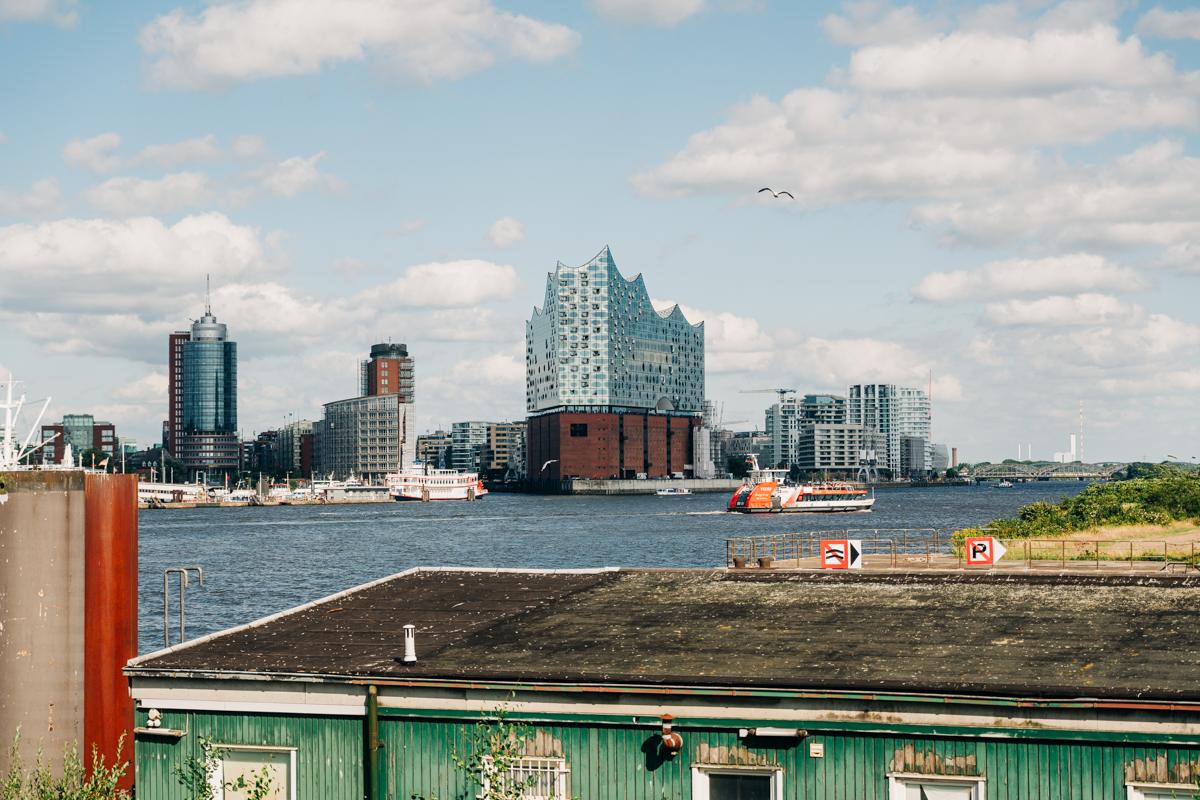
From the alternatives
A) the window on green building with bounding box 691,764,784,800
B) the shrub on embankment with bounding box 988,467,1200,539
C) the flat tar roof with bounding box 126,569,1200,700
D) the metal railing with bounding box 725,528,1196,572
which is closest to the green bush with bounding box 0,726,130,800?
the flat tar roof with bounding box 126,569,1200,700

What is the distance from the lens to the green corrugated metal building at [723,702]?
50.4 ft

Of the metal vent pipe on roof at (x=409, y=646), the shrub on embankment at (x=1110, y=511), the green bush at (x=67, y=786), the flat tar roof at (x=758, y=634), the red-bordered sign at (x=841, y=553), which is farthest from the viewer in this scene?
the shrub on embankment at (x=1110, y=511)

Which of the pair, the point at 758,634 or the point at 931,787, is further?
the point at 758,634

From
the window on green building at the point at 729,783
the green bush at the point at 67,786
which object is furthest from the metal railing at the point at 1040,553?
the green bush at the point at 67,786

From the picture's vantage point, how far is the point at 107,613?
23.0m

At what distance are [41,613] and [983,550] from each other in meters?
25.3

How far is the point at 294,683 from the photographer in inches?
704

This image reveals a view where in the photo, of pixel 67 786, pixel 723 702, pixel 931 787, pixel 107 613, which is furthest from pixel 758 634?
pixel 107 613

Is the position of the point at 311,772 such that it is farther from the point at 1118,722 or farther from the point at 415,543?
the point at 415,543

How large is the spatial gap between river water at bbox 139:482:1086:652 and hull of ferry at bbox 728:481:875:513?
3823 mm

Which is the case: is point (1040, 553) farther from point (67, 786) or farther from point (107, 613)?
point (67, 786)

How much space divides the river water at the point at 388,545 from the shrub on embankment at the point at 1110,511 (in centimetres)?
2222

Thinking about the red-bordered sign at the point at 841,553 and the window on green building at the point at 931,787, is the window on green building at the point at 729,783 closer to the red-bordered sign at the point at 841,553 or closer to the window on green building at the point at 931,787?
the window on green building at the point at 931,787

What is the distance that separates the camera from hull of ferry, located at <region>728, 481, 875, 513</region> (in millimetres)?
175500
